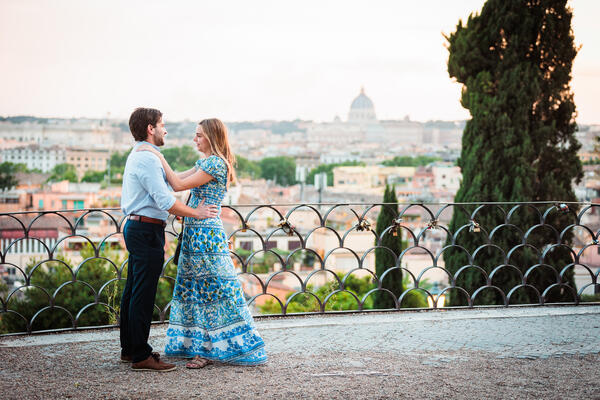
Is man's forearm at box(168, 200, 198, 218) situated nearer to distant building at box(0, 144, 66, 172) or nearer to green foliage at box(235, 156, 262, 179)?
green foliage at box(235, 156, 262, 179)

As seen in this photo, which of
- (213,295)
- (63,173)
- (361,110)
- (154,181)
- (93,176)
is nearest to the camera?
(154,181)

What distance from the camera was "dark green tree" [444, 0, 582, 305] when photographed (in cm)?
1088

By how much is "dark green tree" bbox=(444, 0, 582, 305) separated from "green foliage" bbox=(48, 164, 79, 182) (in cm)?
6946

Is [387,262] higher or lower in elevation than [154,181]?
lower

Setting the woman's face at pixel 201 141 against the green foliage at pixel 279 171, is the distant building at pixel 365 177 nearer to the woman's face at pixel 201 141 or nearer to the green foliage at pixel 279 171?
the green foliage at pixel 279 171

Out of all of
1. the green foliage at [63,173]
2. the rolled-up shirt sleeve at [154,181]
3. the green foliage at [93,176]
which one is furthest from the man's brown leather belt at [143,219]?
the green foliage at [93,176]

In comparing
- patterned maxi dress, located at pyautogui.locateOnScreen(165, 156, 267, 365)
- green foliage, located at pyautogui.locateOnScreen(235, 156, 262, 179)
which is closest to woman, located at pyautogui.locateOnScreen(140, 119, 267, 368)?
patterned maxi dress, located at pyautogui.locateOnScreen(165, 156, 267, 365)

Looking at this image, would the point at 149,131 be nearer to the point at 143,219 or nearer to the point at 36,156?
the point at 143,219

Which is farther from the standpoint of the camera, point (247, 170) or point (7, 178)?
point (247, 170)

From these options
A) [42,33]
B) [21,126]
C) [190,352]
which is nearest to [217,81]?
[42,33]

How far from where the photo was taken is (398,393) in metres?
3.08

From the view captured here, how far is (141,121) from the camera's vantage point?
10.8 feet

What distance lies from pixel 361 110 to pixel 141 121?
539 feet

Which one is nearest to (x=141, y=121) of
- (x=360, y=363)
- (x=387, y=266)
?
(x=360, y=363)
